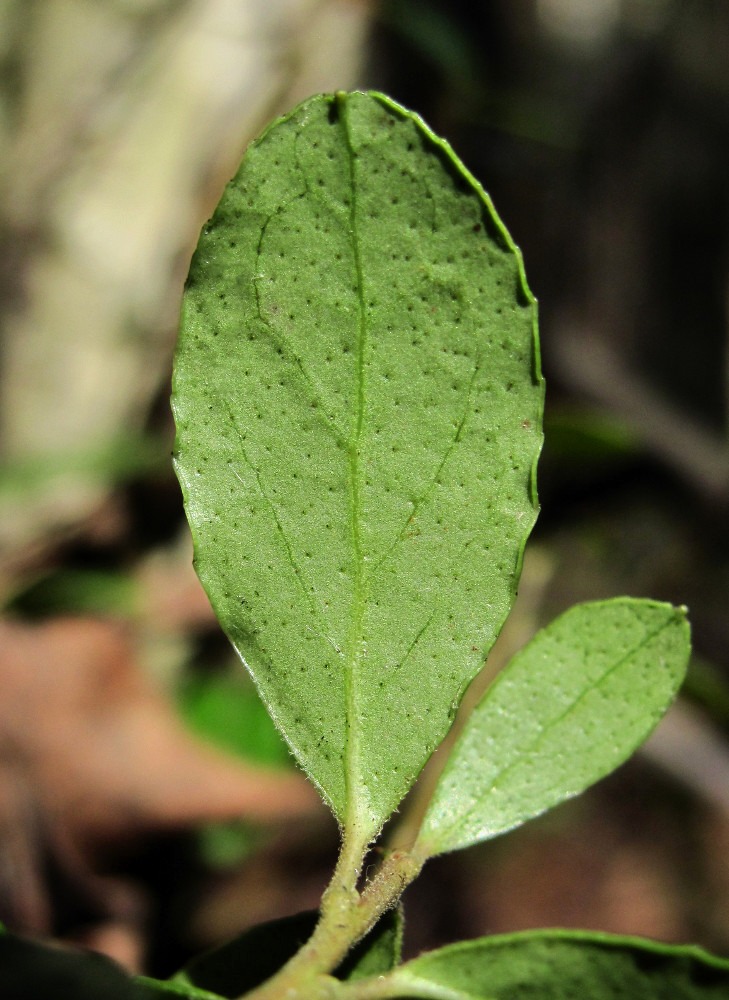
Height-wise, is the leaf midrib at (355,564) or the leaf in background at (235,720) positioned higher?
the leaf midrib at (355,564)

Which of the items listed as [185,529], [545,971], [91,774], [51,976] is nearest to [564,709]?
[545,971]

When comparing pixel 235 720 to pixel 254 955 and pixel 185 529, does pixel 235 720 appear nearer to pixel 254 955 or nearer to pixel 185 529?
pixel 185 529

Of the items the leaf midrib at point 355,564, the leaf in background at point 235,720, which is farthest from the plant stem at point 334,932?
the leaf in background at point 235,720

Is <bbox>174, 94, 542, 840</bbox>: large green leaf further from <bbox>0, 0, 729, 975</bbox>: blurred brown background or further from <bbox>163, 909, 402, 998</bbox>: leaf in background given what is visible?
<bbox>0, 0, 729, 975</bbox>: blurred brown background

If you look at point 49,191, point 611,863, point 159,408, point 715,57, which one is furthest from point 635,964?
point 715,57

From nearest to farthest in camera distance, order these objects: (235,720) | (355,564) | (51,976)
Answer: (51,976)
(355,564)
(235,720)

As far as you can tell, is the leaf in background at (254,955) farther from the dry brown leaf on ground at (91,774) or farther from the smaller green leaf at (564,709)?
the dry brown leaf on ground at (91,774)

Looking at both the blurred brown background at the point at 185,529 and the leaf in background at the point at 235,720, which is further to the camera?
the leaf in background at the point at 235,720

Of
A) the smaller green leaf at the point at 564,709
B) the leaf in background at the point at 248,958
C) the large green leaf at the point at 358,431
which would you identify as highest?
the large green leaf at the point at 358,431
